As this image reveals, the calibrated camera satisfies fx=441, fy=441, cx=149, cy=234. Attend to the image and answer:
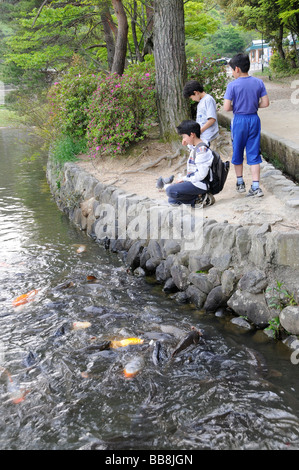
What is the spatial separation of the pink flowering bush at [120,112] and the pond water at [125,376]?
363 centimetres

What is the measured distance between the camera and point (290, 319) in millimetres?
4496

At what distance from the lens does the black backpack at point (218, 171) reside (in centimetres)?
607

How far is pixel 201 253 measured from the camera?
18.6 feet

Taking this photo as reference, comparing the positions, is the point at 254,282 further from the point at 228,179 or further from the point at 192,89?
the point at 192,89

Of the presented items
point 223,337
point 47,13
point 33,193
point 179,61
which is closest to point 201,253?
point 223,337

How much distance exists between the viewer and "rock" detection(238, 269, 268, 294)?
16.0ft

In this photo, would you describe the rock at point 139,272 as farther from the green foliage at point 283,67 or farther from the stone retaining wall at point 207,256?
the green foliage at point 283,67

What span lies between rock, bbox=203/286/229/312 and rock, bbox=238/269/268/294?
29 cm

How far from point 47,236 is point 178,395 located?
220 inches
